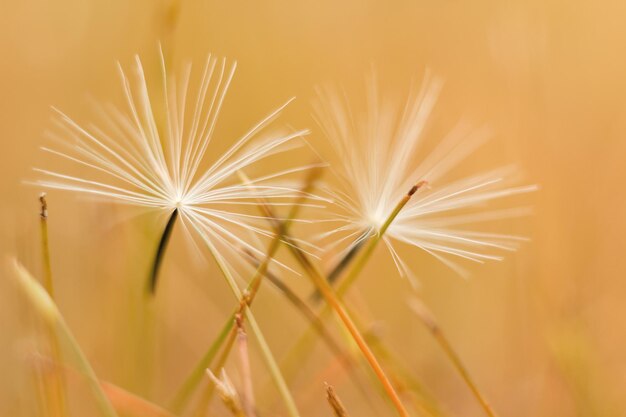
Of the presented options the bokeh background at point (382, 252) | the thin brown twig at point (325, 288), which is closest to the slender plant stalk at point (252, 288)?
the thin brown twig at point (325, 288)

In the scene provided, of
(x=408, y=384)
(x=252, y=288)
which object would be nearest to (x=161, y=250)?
(x=252, y=288)

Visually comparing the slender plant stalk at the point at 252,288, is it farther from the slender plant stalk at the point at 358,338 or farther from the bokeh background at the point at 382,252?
the bokeh background at the point at 382,252

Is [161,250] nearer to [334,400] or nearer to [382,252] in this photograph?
[334,400]

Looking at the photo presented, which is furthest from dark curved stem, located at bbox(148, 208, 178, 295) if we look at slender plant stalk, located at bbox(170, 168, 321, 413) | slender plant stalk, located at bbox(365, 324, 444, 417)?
slender plant stalk, located at bbox(365, 324, 444, 417)

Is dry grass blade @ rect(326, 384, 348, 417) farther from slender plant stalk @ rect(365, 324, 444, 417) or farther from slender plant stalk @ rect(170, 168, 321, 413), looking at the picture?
slender plant stalk @ rect(365, 324, 444, 417)

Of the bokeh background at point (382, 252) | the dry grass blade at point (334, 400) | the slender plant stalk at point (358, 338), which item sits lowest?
the dry grass blade at point (334, 400)

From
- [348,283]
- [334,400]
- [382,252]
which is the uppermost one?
[382,252]
